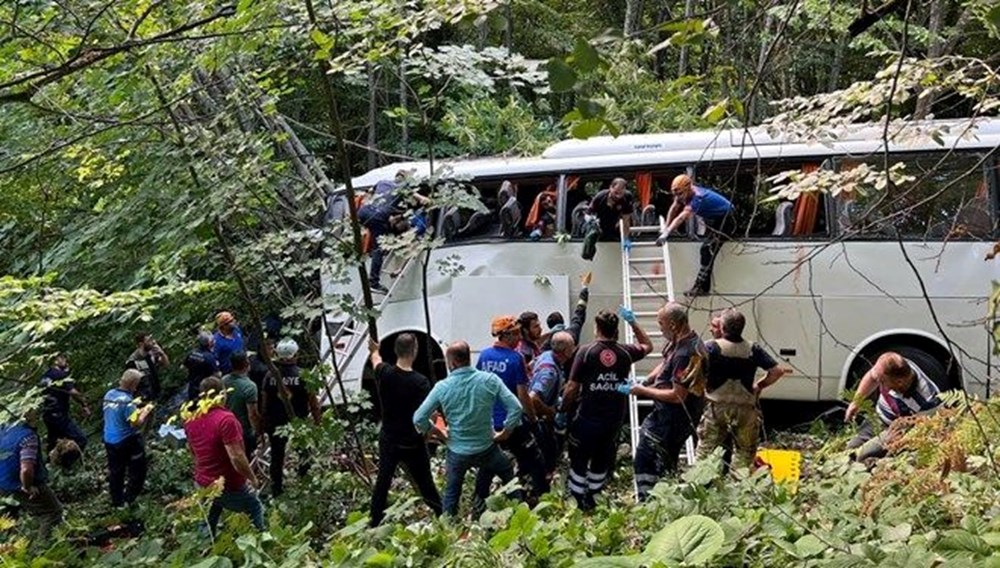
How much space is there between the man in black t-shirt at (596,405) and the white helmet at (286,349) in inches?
103

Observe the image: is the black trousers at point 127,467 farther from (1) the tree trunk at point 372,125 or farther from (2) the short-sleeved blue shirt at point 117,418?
(1) the tree trunk at point 372,125

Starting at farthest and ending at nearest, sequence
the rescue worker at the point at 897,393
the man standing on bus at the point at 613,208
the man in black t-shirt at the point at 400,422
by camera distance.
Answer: the man standing on bus at the point at 613,208
the man in black t-shirt at the point at 400,422
the rescue worker at the point at 897,393

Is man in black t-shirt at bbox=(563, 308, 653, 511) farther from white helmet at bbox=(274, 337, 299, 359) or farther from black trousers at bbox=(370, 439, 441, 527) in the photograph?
white helmet at bbox=(274, 337, 299, 359)

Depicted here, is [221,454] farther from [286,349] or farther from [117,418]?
[117,418]

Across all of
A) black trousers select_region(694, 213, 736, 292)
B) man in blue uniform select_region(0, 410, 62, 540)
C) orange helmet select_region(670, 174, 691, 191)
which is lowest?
man in blue uniform select_region(0, 410, 62, 540)

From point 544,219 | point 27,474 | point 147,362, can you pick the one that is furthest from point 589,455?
point 147,362

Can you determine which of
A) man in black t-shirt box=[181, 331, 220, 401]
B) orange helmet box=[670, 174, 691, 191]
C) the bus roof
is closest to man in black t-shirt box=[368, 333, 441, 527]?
the bus roof

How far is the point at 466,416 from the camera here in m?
6.02

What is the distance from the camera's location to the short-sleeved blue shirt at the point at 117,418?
797 cm

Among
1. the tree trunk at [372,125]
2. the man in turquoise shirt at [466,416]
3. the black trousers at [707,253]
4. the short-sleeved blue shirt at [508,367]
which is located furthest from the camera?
the tree trunk at [372,125]

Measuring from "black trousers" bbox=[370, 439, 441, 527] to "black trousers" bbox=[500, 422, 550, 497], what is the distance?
64cm

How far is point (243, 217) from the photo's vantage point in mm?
7582

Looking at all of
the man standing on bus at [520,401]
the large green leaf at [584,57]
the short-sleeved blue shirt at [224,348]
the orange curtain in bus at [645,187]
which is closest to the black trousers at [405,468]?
the man standing on bus at [520,401]

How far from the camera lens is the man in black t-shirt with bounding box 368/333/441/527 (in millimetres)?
6336
